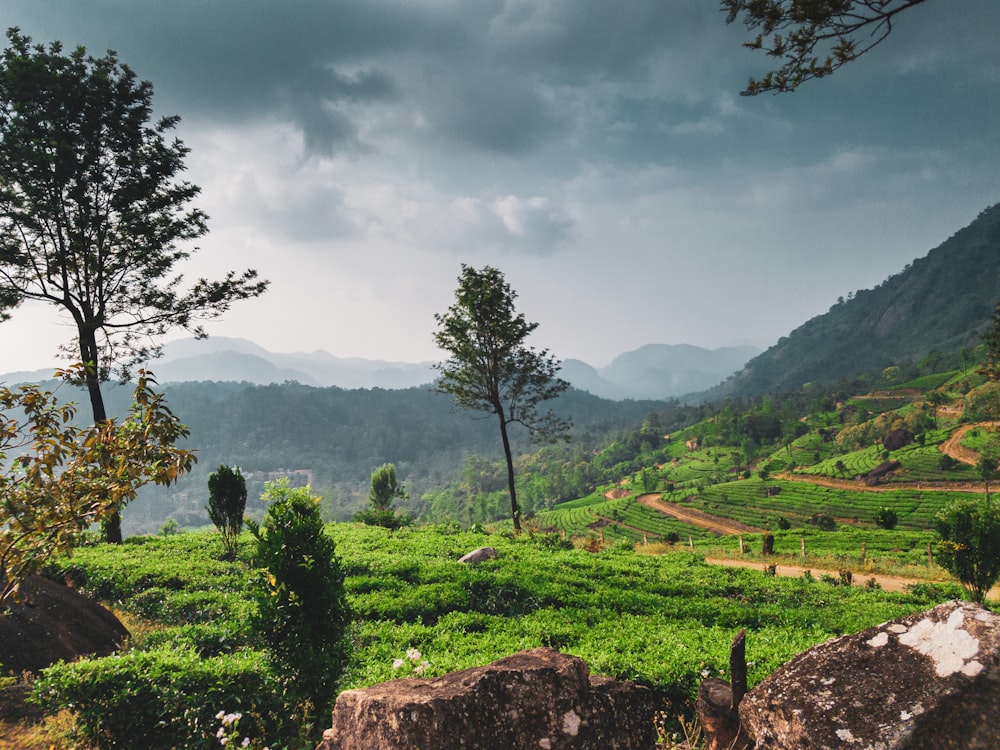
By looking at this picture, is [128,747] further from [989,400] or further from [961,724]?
[989,400]

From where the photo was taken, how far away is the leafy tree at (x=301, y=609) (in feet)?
19.1

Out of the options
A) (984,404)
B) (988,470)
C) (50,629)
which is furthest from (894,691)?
(984,404)

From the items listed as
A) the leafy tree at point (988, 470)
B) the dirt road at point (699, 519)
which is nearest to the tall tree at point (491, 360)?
the dirt road at point (699, 519)

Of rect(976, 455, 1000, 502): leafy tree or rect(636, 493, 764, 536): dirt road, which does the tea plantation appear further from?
rect(976, 455, 1000, 502): leafy tree

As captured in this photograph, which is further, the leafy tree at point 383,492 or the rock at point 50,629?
the leafy tree at point 383,492

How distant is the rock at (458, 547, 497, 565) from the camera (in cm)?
1594

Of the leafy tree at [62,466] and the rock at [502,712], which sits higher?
the leafy tree at [62,466]

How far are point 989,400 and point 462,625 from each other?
115205 mm

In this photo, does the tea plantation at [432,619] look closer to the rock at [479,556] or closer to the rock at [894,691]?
the rock at [479,556]

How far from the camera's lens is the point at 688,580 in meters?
14.6

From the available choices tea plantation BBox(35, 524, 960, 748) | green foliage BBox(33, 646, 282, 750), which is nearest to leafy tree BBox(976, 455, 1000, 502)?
tea plantation BBox(35, 524, 960, 748)

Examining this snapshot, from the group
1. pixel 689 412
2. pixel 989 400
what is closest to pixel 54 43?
pixel 989 400

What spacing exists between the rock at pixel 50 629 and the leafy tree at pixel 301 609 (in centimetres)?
375

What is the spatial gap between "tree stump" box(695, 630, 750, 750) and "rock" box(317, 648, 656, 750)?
0.82 m
